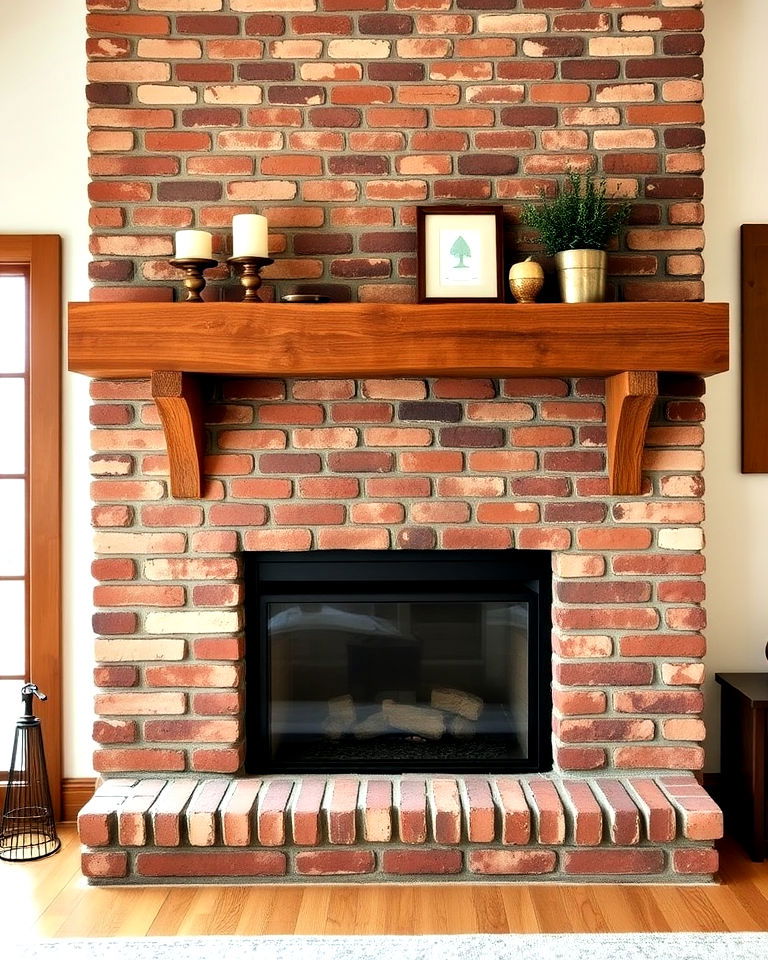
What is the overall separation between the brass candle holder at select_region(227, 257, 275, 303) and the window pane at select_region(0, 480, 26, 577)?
108 cm

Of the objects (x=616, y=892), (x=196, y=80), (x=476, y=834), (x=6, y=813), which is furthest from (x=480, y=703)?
(x=196, y=80)

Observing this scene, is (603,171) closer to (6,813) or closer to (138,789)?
(138,789)

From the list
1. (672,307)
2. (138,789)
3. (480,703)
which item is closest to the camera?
(672,307)

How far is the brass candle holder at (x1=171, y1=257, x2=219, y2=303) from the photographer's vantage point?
7.43ft

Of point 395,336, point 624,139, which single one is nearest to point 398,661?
point 395,336

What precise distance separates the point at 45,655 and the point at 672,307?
81.3 inches

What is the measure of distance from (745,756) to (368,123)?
2.04 meters

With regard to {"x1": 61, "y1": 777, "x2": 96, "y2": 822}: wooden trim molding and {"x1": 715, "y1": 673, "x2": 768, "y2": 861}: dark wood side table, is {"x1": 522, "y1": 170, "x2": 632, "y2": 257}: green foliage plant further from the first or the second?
{"x1": 61, "y1": 777, "x2": 96, "y2": 822}: wooden trim molding

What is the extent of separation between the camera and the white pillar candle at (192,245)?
227 cm

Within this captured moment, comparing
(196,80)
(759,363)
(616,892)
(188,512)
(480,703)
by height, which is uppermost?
(196,80)

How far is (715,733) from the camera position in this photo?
2791 mm

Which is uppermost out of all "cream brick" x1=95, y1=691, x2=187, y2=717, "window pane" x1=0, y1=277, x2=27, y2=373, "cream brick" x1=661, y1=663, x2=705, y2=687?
"window pane" x1=0, y1=277, x2=27, y2=373

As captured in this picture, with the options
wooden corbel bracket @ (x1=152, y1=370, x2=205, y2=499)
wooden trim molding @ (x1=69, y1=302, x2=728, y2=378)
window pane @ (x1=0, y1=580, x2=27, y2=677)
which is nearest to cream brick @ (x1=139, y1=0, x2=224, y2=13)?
wooden trim molding @ (x1=69, y1=302, x2=728, y2=378)

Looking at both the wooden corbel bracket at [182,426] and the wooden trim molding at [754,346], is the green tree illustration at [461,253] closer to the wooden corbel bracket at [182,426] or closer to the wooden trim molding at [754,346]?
the wooden corbel bracket at [182,426]
